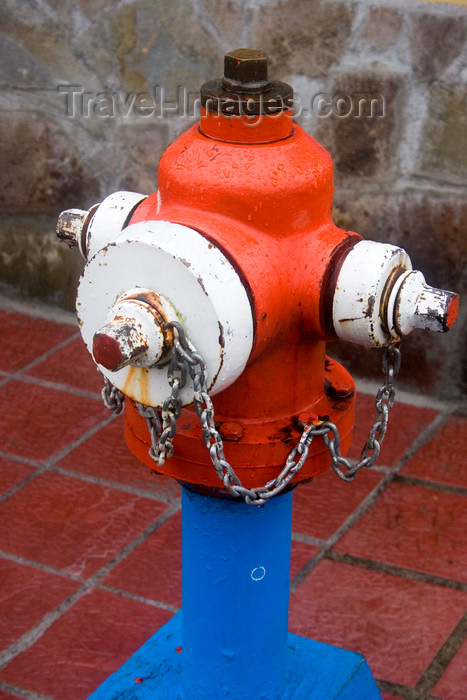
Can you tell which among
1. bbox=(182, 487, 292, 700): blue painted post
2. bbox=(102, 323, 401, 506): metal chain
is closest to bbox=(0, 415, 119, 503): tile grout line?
bbox=(182, 487, 292, 700): blue painted post

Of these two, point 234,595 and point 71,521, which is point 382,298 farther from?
point 71,521

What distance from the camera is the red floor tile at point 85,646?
204 cm

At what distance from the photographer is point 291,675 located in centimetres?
176

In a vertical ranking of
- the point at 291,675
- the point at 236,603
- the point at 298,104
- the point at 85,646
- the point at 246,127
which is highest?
the point at 246,127

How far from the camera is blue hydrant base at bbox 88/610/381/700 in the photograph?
1.74 meters

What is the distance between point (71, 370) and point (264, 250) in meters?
2.01

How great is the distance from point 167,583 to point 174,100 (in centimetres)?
150

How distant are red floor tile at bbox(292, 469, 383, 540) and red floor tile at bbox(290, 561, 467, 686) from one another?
0.47 ft

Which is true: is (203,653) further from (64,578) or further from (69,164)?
(69,164)


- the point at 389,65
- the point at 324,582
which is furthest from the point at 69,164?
the point at 324,582

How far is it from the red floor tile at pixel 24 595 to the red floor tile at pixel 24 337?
3.21 ft

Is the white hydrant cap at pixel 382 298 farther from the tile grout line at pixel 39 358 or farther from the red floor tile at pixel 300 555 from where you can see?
the tile grout line at pixel 39 358

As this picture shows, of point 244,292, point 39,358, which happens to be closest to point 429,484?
point 39,358

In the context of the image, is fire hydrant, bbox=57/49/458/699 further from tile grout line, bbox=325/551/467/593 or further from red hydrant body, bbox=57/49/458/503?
tile grout line, bbox=325/551/467/593
